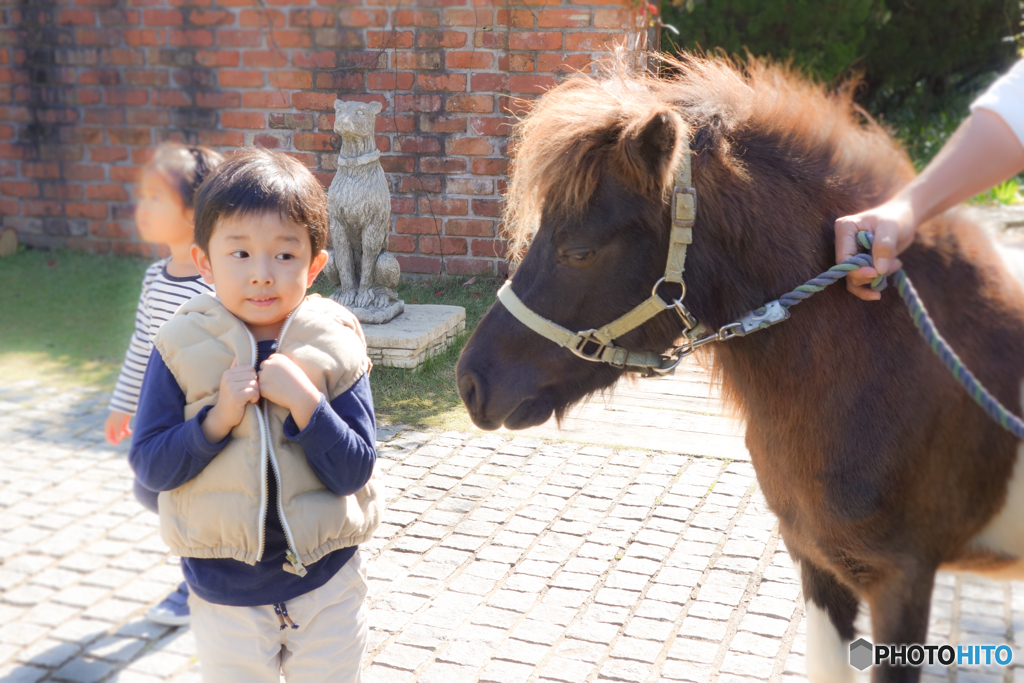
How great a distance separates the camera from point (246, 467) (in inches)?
70.9

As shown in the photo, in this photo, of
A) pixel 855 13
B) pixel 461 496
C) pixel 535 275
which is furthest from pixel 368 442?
pixel 855 13

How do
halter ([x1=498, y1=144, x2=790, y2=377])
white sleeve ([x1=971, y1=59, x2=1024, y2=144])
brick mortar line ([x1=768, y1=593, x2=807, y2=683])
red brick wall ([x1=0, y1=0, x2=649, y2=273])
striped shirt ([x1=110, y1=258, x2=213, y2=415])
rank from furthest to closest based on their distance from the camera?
red brick wall ([x1=0, y1=0, x2=649, y2=273]) → striped shirt ([x1=110, y1=258, x2=213, y2=415]) → brick mortar line ([x1=768, y1=593, x2=807, y2=683]) → halter ([x1=498, y1=144, x2=790, y2=377]) → white sleeve ([x1=971, y1=59, x2=1024, y2=144])

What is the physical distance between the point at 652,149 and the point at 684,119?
188 millimetres

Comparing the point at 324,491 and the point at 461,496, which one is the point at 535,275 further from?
the point at 461,496

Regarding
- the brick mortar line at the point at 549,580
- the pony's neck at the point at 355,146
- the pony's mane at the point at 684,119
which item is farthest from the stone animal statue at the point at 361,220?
the pony's mane at the point at 684,119

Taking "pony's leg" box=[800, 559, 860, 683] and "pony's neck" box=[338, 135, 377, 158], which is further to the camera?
"pony's neck" box=[338, 135, 377, 158]

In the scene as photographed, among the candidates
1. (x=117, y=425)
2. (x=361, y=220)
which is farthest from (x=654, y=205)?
(x=361, y=220)

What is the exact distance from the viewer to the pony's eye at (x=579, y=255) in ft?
6.32

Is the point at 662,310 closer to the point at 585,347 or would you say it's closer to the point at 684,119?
the point at 585,347

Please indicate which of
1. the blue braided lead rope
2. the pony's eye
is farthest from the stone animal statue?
the blue braided lead rope

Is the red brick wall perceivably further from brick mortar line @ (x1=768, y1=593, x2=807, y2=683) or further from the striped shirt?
brick mortar line @ (x1=768, y1=593, x2=807, y2=683)

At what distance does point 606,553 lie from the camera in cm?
346

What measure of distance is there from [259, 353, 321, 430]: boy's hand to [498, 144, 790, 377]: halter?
542 mm

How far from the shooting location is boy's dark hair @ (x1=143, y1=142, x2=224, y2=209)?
9.51 feet
